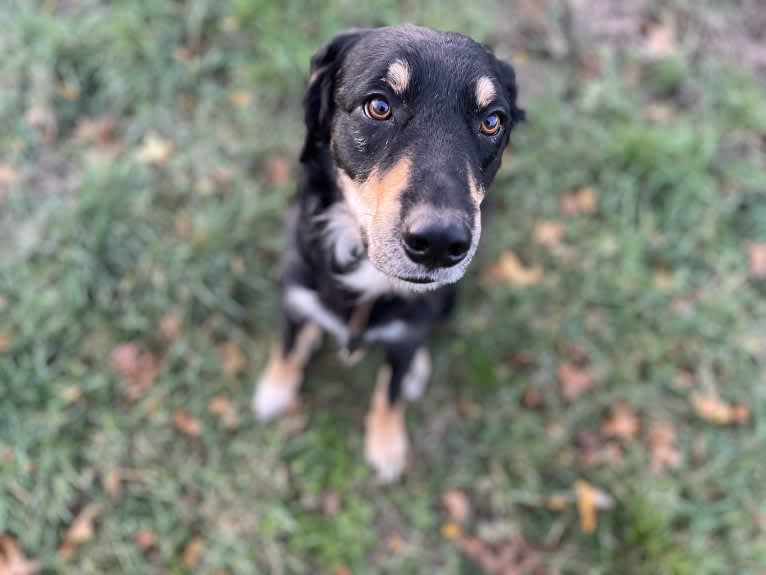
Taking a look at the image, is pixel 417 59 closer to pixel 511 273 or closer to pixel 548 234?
pixel 511 273

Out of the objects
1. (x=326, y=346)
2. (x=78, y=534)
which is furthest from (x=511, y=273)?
(x=78, y=534)

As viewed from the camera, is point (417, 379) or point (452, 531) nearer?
point (452, 531)

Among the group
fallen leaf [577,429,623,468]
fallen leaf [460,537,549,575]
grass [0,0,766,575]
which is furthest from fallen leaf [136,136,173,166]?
fallen leaf [577,429,623,468]

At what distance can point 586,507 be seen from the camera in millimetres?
3277

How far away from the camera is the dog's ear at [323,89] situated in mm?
2355

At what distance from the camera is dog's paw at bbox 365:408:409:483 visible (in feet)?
10.7

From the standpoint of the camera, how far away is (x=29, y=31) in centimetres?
386

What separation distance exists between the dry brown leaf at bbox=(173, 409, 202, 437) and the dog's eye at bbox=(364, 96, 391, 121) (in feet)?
6.81

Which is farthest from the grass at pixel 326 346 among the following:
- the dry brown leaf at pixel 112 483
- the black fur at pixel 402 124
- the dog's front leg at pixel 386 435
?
the black fur at pixel 402 124

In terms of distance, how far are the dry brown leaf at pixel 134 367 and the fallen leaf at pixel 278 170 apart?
1380mm

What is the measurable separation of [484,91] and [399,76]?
318 millimetres

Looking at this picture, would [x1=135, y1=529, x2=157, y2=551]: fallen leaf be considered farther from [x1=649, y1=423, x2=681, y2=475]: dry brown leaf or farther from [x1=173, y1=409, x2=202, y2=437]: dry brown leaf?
[x1=649, y1=423, x2=681, y2=475]: dry brown leaf

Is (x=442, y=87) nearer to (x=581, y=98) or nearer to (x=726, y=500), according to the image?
(x=581, y=98)

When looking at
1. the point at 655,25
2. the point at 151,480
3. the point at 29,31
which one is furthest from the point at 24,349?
the point at 655,25
